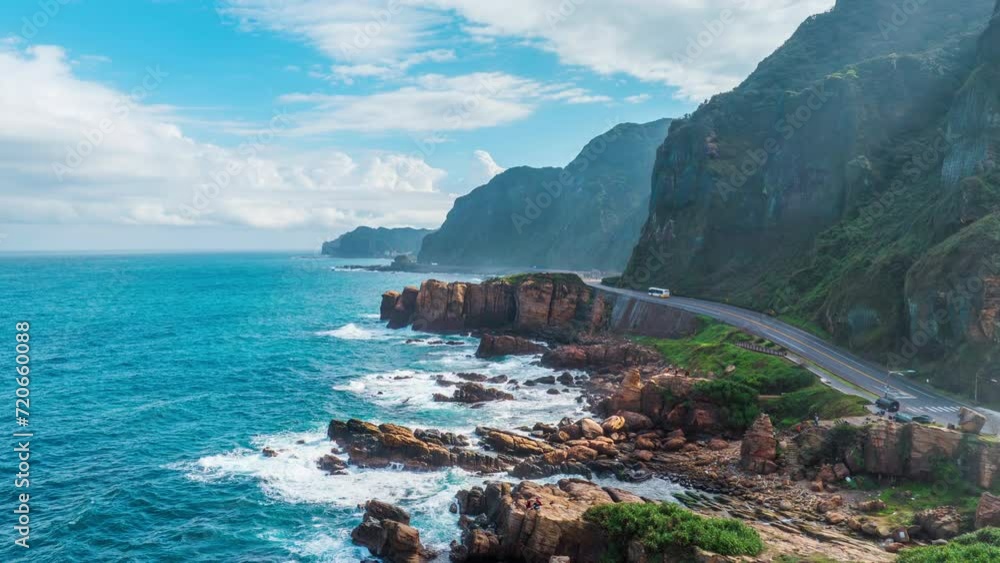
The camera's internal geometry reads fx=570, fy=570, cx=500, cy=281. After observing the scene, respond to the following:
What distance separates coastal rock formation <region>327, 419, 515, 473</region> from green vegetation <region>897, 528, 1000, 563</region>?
25.2 m

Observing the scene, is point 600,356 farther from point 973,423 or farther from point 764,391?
point 973,423

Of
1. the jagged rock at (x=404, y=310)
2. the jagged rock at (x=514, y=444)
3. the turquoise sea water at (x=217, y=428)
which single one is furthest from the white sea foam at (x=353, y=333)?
the jagged rock at (x=514, y=444)

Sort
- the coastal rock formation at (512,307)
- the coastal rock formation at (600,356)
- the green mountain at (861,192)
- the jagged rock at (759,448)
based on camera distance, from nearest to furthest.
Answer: the jagged rock at (759,448)
the green mountain at (861,192)
the coastal rock formation at (600,356)
the coastal rock formation at (512,307)

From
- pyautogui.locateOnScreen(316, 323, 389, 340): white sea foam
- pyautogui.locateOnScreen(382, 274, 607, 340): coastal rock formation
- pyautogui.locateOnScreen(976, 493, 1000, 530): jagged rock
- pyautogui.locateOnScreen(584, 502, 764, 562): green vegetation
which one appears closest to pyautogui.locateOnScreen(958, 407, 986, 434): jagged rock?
pyautogui.locateOnScreen(976, 493, 1000, 530): jagged rock

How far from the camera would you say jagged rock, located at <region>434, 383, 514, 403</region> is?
6216 centimetres

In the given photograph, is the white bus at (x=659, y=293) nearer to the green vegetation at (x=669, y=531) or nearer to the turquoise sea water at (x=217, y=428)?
the turquoise sea water at (x=217, y=428)

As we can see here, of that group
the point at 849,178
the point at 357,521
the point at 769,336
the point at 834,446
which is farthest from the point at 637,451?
the point at 849,178

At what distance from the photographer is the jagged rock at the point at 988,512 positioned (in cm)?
2861

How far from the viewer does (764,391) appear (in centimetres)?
5159

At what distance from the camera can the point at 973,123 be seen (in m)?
61.2

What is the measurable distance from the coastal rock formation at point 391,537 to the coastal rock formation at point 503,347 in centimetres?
5012

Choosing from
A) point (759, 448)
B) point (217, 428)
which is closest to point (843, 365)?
point (759, 448)

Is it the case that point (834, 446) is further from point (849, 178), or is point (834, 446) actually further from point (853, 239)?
Result: point (849, 178)

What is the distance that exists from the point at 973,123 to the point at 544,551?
65.5 m
